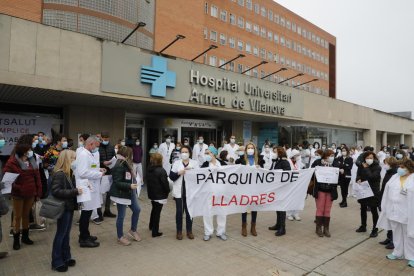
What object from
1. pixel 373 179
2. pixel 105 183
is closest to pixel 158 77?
pixel 105 183

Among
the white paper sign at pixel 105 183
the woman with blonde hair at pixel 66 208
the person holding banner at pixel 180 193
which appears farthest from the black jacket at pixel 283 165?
the woman with blonde hair at pixel 66 208

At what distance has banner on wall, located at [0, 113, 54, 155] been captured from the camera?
1091 centimetres

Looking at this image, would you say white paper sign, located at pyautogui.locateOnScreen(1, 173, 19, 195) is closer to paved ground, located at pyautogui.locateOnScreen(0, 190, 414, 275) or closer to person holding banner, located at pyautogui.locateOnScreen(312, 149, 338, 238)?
paved ground, located at pyautogui.locateOnScreen(0, 190, 414, 275)

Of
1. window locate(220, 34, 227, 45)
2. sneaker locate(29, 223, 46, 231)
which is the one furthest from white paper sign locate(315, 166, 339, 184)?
window locate(220, 34, 227, 45)

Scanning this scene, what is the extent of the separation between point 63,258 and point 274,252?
3625 millimetres

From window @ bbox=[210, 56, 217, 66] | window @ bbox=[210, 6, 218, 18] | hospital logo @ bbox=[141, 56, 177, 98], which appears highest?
window @ bbox=[210, 6, 218, 18]

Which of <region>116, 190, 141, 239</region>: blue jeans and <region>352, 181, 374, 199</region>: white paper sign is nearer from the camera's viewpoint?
<region>116, 190, 141, 239</region>: blue jeans

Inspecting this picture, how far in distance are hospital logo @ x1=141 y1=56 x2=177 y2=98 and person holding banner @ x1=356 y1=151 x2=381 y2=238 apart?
24.8ft

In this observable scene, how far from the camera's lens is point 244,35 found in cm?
4228

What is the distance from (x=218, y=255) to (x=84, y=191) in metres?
2.55

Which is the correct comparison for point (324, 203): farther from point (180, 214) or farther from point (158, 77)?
point (158, 77)

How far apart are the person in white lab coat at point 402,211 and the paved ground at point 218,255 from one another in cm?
29

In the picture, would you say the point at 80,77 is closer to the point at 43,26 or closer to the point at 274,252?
the point at 43,26

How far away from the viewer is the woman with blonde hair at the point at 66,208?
13.9 ft
